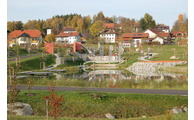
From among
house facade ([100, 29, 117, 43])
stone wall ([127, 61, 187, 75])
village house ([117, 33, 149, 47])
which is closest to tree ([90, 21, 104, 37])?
house facade ([100, 29, 117, 43])

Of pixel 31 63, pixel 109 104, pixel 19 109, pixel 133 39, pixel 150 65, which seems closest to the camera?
pixel 19 109

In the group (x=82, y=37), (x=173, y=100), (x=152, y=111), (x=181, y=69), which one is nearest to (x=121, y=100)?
(x=152, y=111)

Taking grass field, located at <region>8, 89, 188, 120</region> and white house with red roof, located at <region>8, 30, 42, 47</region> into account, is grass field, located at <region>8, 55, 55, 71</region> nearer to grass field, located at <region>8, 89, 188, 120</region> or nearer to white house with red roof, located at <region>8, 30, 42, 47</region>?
grass field, located at <region>8, 89, 188, 120</region>

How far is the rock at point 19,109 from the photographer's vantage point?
847cm

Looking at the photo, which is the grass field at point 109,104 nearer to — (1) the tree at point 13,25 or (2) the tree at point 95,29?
(2) the tree at point 95,29

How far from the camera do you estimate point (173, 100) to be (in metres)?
10.1

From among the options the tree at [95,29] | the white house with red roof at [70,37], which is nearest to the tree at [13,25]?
the white house with red roof at [70,37]

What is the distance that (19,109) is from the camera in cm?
859

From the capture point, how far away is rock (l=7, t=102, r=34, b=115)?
27.8ft

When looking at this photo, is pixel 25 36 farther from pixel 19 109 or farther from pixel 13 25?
pixel 19 109

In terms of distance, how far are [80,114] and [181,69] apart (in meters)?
18.8

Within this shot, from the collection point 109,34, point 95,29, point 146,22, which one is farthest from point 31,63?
point 146,22

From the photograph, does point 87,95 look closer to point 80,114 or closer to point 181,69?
point 80,114
